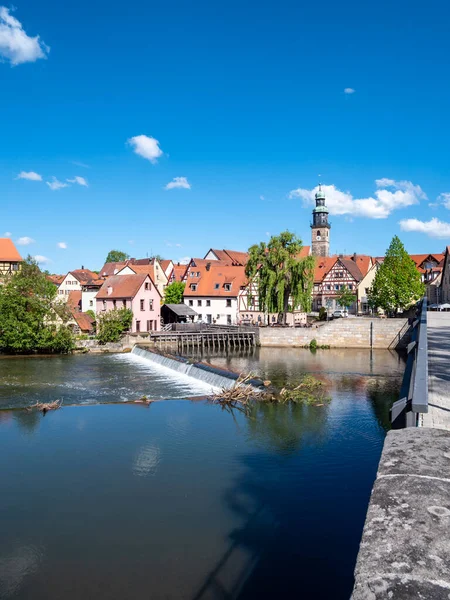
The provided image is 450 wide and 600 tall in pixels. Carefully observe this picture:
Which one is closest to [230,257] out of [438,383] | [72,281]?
[72,281]

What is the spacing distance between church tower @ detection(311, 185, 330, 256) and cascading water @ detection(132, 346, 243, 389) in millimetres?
76573

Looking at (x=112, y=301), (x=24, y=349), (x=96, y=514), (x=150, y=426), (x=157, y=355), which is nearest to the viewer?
(x=96, y=514)

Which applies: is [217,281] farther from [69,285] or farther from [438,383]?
[438,383]

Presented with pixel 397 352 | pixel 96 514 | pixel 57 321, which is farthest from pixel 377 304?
pixel 96 514

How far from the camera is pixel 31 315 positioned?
41562mm

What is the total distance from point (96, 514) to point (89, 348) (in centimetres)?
3281

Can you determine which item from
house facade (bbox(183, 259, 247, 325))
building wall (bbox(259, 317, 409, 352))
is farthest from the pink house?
building wall (bbox(259, 317, 409, 352))

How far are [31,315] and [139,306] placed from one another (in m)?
13.1

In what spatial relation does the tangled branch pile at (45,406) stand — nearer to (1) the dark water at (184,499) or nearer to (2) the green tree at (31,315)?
(1) the dark water at (184,499)

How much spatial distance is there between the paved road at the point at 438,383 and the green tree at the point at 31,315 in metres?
29.7

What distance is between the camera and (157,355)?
3644 cm

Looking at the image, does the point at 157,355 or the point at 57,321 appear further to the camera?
the point at 57,321

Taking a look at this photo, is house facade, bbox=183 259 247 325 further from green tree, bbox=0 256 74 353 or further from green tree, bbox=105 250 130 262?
green tree, bbox=105 250 130 262

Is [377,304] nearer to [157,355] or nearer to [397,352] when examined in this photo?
[397,352]
